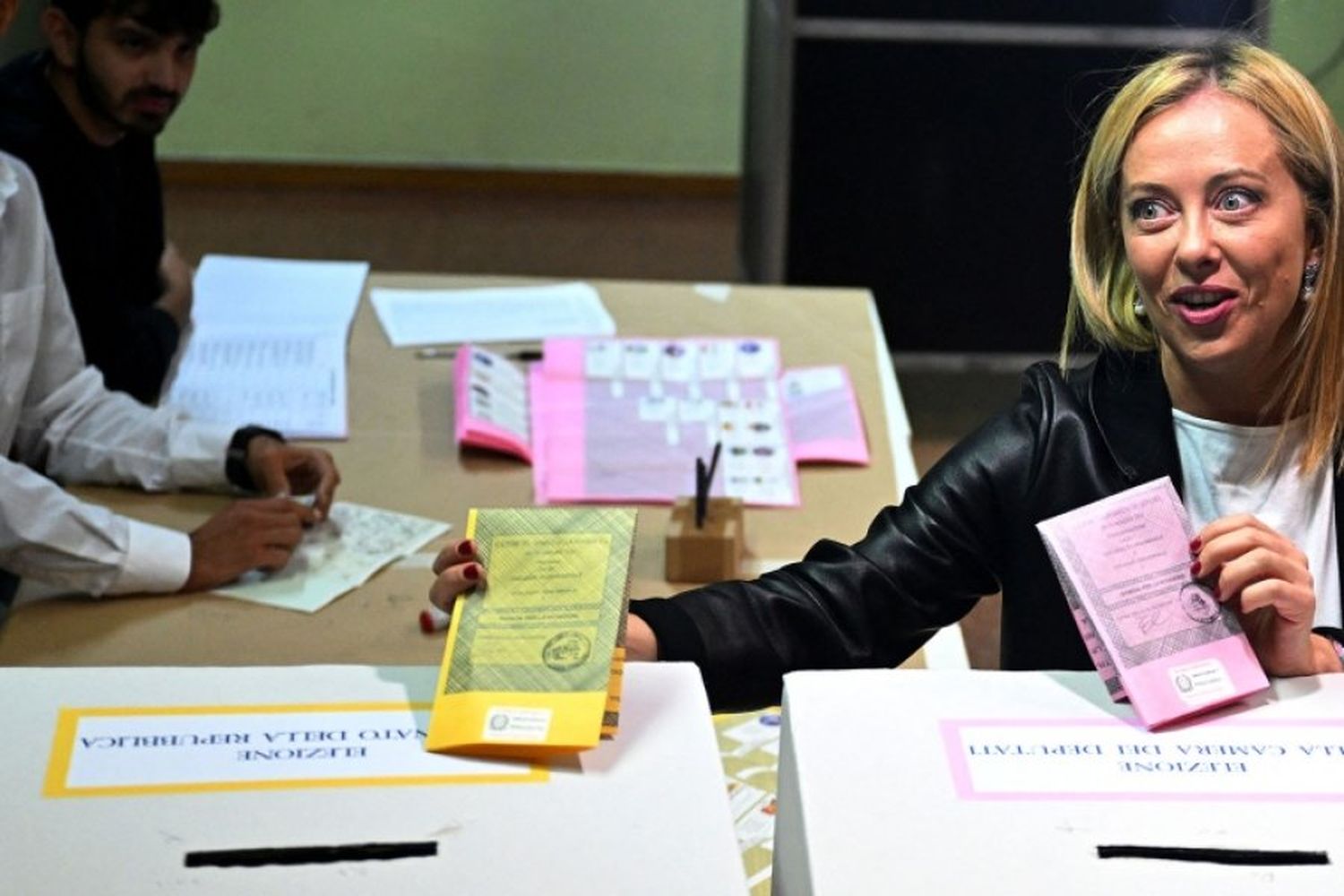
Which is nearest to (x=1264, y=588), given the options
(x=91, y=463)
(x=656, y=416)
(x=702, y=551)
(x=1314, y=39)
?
(x=702, y=551)

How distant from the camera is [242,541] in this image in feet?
6.28

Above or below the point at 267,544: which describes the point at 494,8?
above

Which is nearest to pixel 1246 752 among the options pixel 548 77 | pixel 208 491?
pixel 208 491

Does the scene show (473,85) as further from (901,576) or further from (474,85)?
(901,576)

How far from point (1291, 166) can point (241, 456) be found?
119 cm

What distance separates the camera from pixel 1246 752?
3.17ft

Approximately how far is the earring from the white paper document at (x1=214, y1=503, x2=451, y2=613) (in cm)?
97

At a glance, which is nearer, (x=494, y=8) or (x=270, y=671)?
(x=270, y=671)

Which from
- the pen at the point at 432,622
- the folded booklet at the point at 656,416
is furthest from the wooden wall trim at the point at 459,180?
the pen at the point at 432,622

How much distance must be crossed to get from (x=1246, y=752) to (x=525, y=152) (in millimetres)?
4421

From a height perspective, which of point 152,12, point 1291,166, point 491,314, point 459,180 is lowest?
point 1291,166

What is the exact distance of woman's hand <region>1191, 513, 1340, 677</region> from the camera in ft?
3.49

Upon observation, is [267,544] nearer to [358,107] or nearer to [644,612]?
[644,612]

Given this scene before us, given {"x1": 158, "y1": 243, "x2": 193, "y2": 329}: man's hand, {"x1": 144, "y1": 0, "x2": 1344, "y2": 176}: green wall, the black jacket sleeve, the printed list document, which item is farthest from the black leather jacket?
{"x1": 144, "y1": 0, "x2": 1344, "y2": 176}: green wall
